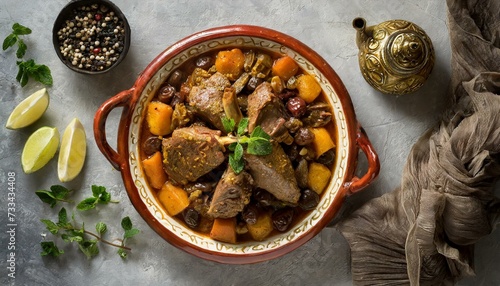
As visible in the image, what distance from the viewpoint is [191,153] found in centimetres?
325

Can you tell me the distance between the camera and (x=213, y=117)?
329cm

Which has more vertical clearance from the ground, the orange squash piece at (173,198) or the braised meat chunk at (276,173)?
the braised meat chunk at (276,173)

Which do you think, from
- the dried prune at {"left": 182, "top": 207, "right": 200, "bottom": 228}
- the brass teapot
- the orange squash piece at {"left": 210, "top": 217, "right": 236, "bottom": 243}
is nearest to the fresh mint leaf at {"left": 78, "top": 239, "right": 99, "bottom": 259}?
the dried prune at {"left": 182, "top": 207, "right": 200, "bottom": 228}

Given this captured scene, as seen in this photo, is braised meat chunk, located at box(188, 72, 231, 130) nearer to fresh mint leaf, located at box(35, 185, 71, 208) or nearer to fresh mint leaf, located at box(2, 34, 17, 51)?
fresh mint leaf, located at box(35, 185, 71, 208)

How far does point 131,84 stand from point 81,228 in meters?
0.78

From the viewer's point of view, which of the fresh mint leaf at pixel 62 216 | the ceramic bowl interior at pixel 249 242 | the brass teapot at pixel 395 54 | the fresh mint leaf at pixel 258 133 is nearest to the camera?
the fresh mint leaf at pixel 258 133

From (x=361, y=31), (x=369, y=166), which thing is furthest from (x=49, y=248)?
(x=361, y=31)

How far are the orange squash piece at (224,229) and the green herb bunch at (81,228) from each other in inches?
17.1

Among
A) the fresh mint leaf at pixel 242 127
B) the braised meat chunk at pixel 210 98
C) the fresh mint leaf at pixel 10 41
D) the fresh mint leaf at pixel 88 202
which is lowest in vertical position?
the fresh mint leaf at pixel 88 202

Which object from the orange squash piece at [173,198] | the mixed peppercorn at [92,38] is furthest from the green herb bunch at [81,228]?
the mixed peppercorn at [92,38]

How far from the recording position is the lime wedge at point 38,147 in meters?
3.53

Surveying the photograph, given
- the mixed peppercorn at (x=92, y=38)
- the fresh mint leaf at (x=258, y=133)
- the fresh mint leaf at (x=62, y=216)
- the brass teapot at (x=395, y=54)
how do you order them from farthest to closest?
the fresh mint leaf at (x=62, y=216)
the mixed peppercorn at (x=92, y=38)
the brass teapot at (x=395, y=54)
the fresh mint leaf at (x=258, y=133)

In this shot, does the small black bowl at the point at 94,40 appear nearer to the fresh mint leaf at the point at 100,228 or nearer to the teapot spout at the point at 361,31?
the fresh mint leaf at the point at 100,228

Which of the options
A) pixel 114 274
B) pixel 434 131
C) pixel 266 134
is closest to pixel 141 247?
pixel 114 274
